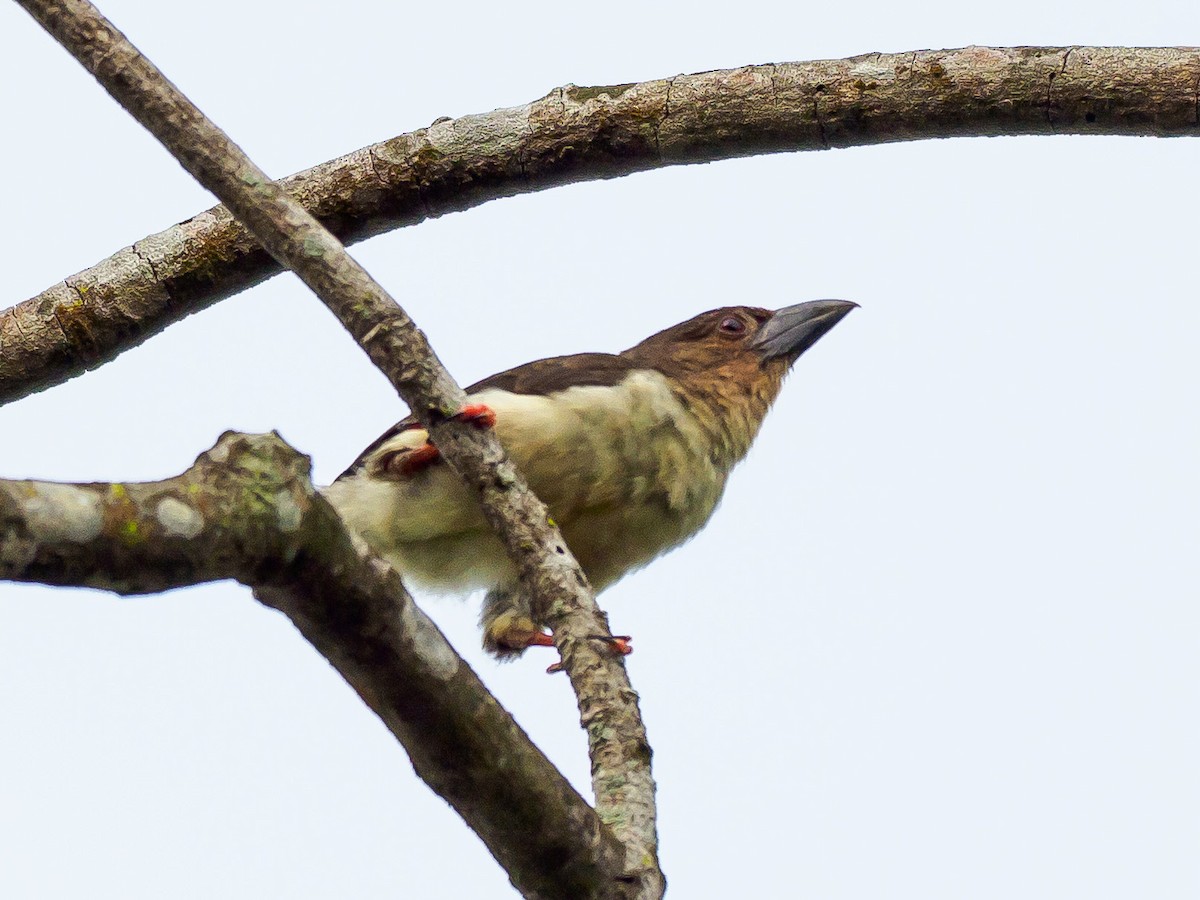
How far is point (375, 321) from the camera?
12.2ft

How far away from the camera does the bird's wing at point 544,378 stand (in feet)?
18.0

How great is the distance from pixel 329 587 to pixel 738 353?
447cm

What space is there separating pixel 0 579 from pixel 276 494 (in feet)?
1.44

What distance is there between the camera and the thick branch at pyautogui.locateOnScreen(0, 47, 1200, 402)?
4656 mm

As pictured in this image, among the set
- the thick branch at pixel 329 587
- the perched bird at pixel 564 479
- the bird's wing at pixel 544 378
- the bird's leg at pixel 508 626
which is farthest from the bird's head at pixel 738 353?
the thick branch at pixel 329 587

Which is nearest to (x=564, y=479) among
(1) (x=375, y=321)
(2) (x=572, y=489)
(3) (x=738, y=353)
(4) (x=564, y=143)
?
(2) (x=572, y=489)

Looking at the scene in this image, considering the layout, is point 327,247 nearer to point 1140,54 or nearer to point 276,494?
point 276,494

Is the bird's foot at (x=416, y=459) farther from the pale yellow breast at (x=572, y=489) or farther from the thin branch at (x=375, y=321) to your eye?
the thin branch at (x=375, y=321)

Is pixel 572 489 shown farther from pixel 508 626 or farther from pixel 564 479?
pixel 508 626

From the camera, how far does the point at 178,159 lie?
150 inches

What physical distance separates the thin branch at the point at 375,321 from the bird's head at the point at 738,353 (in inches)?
91.8

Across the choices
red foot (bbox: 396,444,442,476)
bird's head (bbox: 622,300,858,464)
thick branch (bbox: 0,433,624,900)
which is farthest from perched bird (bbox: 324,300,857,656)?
thick branch (bbox: 0,433,624,900)

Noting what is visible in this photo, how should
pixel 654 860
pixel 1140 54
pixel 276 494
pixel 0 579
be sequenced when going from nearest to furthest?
1. pixel 0 579
2. pixel 276 494
3. pixel 654 860
4. pixel 1140 54

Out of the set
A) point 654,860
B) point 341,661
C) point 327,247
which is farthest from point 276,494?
point 327,247
